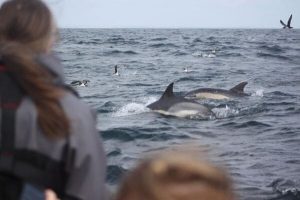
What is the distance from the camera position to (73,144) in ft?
10.4

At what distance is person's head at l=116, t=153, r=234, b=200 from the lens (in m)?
2.09

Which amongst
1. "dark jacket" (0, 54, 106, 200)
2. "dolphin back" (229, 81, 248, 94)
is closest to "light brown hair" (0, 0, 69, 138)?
"dark jacket" (0, 54, 106, 200)

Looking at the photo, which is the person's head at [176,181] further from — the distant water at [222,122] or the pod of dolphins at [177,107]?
the pod of dolphins at [177,107]

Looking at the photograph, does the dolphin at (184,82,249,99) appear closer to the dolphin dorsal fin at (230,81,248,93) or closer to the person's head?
the dolphin dorsal fin at (230,81,248,93)

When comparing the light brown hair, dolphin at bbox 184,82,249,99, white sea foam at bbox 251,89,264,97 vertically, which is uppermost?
the light brown hair

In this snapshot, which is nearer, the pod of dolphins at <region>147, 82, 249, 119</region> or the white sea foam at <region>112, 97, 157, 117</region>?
the pod of dolphins at <region>147, 82, 249, 119</region>

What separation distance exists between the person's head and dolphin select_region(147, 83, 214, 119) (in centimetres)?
1478

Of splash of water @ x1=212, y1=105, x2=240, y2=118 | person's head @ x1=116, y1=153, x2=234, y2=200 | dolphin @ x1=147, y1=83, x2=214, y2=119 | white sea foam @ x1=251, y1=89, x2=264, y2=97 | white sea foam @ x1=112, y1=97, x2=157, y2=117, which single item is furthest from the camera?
white sea foam @ x1=251, y1=89, x2=264, y2=97

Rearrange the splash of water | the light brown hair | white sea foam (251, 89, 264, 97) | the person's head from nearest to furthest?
the person's head, the light brown hair, the splash of water, white sea foam (251, 89, 264, 97)

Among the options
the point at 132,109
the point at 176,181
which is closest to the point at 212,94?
the point at 132,109

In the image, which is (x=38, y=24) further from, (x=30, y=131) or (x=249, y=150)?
(x=249, y=150)

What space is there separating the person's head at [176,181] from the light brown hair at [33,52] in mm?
1011

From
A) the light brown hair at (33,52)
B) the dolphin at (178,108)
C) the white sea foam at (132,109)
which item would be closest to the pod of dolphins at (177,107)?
the dolphin at (178,108)

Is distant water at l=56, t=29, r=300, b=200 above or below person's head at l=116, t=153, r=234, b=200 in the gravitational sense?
below
